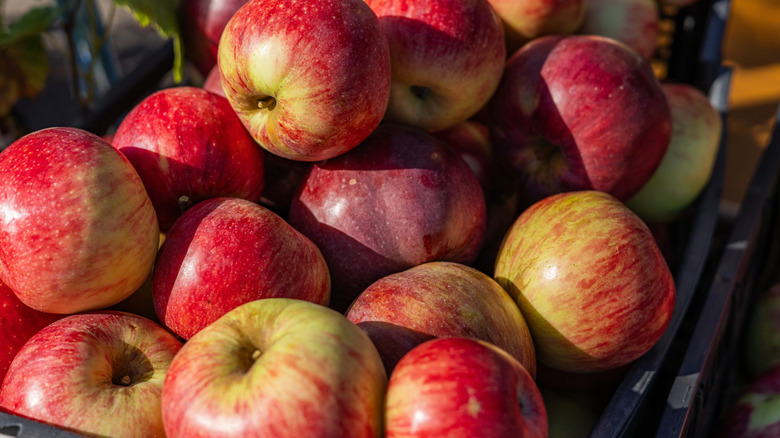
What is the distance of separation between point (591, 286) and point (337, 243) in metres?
0.47

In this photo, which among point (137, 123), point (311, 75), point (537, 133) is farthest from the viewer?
point (537, 133)

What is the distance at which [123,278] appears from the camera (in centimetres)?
99

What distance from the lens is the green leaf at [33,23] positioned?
5.98ft

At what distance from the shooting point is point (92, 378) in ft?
2.87

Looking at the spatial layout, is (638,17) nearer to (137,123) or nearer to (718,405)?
(718,405)

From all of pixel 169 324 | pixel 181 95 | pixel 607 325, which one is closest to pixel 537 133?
pixel 607 325

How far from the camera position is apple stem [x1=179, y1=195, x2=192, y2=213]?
1127mm

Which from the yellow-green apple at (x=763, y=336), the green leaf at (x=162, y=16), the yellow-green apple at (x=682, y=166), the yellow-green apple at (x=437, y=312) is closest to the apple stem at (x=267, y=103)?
the yellow-green apple at (x=437, y=312)

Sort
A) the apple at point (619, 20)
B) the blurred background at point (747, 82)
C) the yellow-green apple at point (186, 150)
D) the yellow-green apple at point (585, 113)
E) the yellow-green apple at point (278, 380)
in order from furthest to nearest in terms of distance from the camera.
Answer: the blurred background at point (747, 82), the apple at point (619, 20), the yellow-green apple at point (585, 113), the yellow-green apple at point (186, 150), the yellow-green apple at point (278, 380)

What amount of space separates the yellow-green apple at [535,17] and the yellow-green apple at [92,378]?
1115 millimetres

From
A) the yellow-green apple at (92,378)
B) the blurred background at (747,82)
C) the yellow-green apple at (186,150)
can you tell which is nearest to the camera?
the yellow-green apple at (92,378)

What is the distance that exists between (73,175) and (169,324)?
0.29 meters

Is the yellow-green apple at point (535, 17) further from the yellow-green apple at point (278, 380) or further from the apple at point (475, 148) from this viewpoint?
the yellow-green apple at point (278, 380)

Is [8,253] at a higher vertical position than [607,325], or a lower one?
higher
